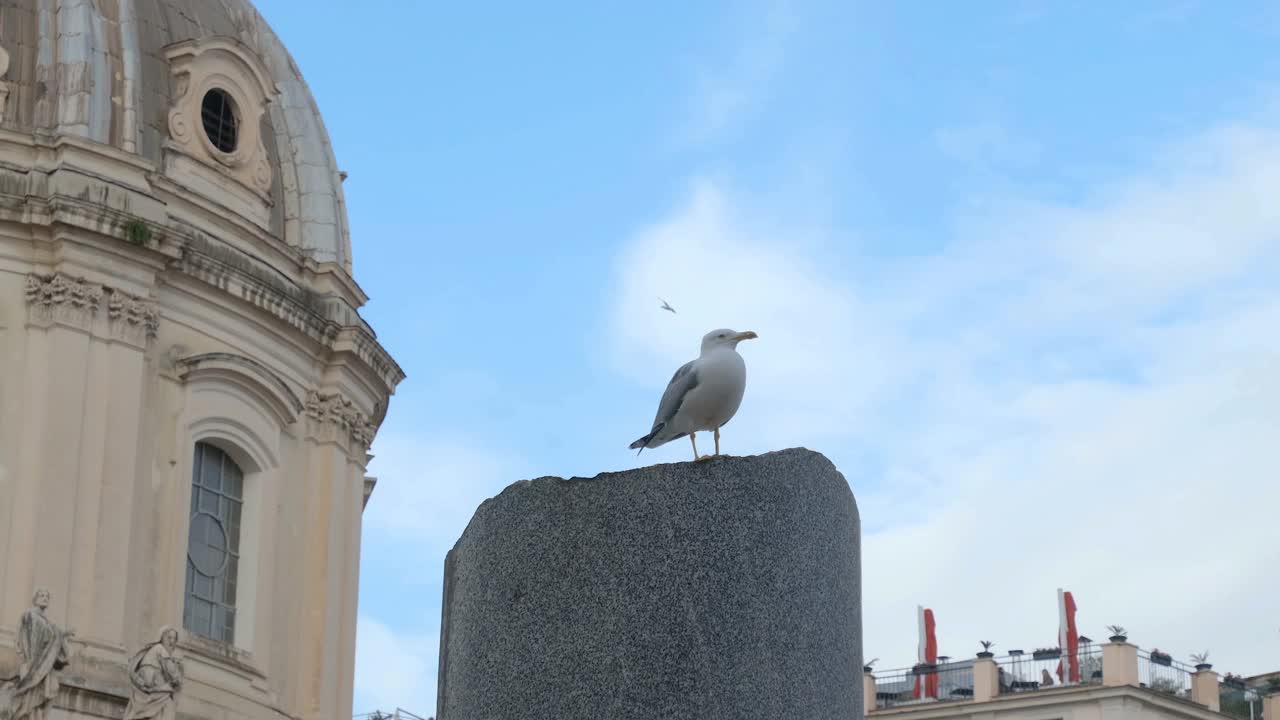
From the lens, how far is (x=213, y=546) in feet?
115

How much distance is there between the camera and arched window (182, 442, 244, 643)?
3447 centimetres

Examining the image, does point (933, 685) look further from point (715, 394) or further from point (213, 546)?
point (715, 394)

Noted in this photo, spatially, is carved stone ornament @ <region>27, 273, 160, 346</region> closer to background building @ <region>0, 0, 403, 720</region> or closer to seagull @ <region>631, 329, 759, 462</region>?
background building @ <region>0, 0, 403, 720</region>

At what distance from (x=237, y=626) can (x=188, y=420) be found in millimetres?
3267

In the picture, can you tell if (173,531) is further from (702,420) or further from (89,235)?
(702,420)

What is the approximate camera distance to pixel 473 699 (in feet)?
26.3

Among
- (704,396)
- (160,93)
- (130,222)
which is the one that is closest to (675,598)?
(704,396)

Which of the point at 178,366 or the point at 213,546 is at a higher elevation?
the point at 178,366

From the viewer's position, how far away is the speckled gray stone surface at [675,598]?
24.7ft

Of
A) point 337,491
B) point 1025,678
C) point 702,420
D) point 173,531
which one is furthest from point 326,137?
point 702,420

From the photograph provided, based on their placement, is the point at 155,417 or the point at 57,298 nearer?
the point at 57,298

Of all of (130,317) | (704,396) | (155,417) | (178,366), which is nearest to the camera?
(704,396)

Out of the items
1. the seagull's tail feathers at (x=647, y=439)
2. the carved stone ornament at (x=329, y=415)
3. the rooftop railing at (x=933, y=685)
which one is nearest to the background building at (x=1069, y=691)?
the rooftop railing at (x=933, y=685)

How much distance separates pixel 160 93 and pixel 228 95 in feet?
5.14
